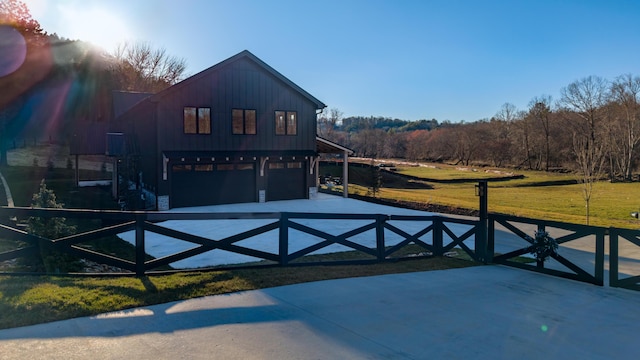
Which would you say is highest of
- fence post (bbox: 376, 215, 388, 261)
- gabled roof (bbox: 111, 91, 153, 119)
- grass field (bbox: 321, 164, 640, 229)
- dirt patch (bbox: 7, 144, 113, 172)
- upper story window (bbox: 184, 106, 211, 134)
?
gabled roof (bbox: 111, 91, 153, 119)

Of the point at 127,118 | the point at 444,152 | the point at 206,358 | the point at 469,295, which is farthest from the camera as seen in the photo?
the point at 444,152

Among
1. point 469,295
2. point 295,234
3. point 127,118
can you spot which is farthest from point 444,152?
point 469,295

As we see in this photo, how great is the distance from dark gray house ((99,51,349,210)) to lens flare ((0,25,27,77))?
1281 cm

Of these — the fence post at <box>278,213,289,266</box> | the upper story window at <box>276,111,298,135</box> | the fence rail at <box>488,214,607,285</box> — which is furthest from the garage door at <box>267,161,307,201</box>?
the fence post at <box>278,213,289,266</box>

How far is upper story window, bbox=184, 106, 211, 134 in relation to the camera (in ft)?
64.9

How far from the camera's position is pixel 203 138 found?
20125 millimetres

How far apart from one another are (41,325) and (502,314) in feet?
17.2

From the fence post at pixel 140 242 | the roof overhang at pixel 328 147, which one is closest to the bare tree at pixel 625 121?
the roof overhang at pixel 328 147

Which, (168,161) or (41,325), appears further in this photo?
(168,161)

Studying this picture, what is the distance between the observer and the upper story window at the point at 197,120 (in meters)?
19.8

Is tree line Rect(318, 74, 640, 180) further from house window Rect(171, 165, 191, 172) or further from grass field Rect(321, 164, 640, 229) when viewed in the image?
house window Rect(171, 165, 191, 172)

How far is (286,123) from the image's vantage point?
22516 millimetres

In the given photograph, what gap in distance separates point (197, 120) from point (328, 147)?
7874mm

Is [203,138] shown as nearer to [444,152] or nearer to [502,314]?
[502,314]
